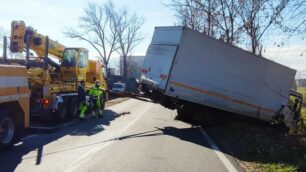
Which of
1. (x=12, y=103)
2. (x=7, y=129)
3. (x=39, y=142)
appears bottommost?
(x=39, y=142)

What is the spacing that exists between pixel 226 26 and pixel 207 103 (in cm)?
994

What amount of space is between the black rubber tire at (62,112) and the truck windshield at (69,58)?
11.1ft

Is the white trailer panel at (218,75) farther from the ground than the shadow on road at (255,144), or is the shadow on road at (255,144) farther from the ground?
the white trailer panel at (218,75)

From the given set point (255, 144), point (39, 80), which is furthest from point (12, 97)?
point (255, 144)

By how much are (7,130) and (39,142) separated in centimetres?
135

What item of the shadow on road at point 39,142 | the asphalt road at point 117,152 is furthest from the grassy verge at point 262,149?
the shadow on road at point 39,142

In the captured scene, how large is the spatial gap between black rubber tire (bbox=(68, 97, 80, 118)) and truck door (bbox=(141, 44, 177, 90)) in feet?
11.4

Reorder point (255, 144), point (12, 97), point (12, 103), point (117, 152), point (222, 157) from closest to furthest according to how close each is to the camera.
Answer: point (117, 152)
point (222, 157)
point (12, 97)
point (12, 103)
point (255, 144)

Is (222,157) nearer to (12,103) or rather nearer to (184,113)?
(12,103)

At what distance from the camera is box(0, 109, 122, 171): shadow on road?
9.23 meters

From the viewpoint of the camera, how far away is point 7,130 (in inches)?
434

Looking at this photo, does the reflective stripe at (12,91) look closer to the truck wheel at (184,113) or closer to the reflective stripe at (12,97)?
the reflective stripe at (12,97)

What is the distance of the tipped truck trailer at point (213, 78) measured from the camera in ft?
53.7

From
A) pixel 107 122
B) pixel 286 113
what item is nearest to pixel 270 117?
pixel 286 113
